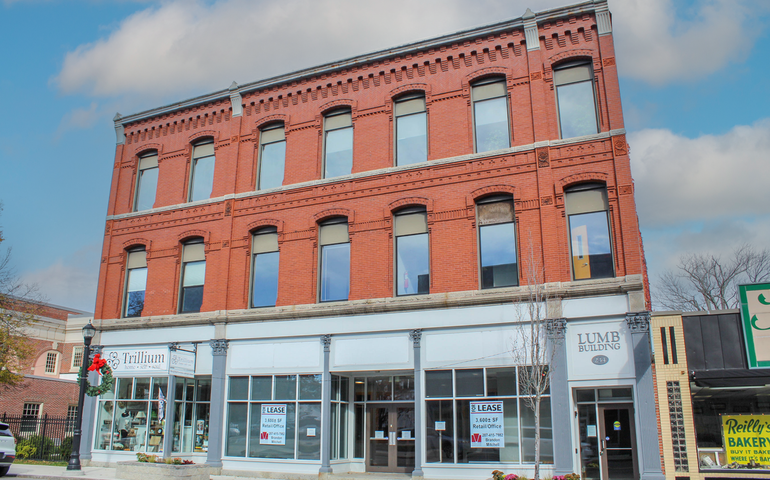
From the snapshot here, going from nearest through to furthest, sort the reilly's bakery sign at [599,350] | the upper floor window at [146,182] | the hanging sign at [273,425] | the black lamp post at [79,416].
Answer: the reilly's bakery sign at [599,350] < the black lamp post at [79,416] < the hanging sign at [273,425] < the upper floor window at [146,182]

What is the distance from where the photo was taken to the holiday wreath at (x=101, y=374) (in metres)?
20.8

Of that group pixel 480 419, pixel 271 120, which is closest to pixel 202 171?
pixel 271 120

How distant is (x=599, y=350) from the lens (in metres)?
16.0

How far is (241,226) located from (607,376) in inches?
538

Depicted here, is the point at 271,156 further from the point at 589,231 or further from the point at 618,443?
the point at 618,443

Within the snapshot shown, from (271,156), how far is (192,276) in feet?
18.3

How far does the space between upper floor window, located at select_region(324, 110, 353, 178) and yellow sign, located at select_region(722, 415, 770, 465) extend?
45.3 ft

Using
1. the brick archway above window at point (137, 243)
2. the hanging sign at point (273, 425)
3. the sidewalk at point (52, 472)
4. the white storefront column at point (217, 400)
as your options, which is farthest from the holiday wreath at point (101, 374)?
the hanging sign at point (273, 425)

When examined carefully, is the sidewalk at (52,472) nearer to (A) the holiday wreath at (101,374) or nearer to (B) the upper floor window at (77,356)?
(A) the holiday wreath at (101,374)

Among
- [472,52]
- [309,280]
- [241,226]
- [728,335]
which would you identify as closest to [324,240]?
[309,280]

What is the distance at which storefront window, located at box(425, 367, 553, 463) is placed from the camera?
16328mm

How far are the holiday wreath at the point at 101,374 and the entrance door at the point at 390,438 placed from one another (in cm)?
959

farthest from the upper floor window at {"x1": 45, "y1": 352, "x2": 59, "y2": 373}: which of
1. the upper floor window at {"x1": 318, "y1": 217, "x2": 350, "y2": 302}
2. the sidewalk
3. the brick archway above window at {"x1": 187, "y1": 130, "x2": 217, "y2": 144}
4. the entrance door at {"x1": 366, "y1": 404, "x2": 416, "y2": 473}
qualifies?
the entrance door at {"x1": 366, "y1": 404, "x2": 416, "y2": 473}

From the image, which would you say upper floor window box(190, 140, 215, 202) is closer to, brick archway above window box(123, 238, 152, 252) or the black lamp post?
brick archway above window box(123, 238, 152, 252)
